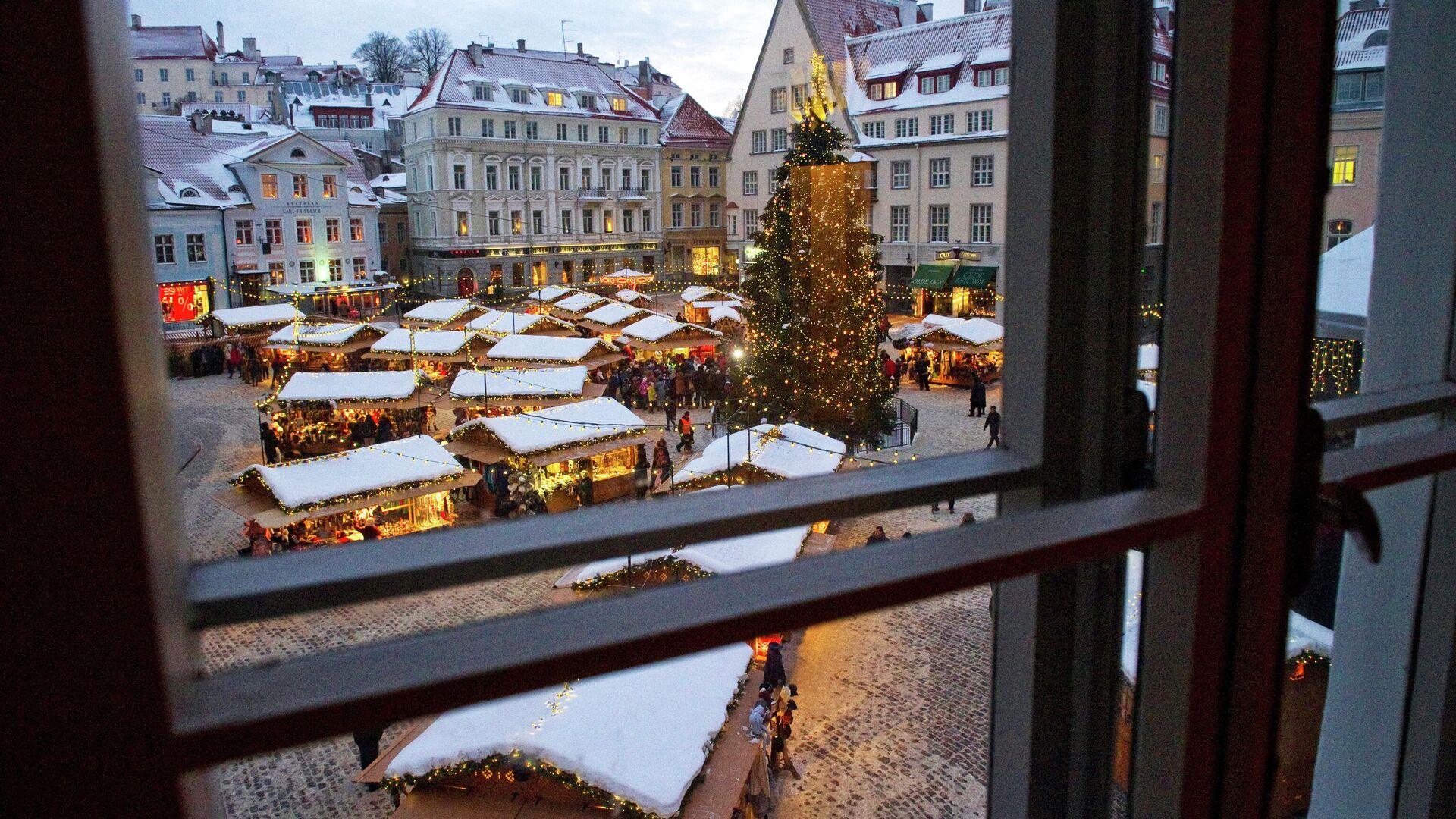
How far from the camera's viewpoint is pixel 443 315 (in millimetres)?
15156

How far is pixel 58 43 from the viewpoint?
18.1 inches

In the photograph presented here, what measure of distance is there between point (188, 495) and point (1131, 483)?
9.91 meters

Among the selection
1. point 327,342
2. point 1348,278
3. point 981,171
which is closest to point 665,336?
point 327,342

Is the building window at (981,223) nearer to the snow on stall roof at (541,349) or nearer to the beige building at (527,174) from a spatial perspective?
the snow on stall roof at (541,349)

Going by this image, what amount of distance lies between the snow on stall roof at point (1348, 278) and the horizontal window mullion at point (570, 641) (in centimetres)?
469

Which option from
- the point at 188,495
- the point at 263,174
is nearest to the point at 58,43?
the point at 188,495

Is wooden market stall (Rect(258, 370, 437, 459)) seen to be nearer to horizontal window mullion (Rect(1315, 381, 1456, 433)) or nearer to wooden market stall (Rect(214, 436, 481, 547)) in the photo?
wooden market stall (Rect(214, 436, 481, 547))

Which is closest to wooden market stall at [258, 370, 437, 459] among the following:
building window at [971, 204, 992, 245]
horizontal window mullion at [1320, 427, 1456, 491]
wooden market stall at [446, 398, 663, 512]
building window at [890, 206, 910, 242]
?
wooden market stall at [446, 398, 663, 512]

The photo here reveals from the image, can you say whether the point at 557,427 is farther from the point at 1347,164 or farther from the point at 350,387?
the point at 1347,164

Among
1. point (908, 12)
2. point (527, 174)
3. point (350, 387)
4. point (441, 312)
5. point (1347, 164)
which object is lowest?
point (350, 387)

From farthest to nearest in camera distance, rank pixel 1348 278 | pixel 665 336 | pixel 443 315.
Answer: pixel 443 315, pixel 665 336, pixel 1348 278

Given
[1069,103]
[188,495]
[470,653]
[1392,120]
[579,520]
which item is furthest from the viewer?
[188,495]

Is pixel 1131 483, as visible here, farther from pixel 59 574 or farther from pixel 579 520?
pixel 59 574

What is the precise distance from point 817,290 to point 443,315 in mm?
7762
